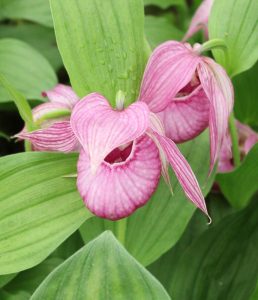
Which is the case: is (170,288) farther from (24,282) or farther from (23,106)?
(23,106)

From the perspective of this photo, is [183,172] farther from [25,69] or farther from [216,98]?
[25,69]

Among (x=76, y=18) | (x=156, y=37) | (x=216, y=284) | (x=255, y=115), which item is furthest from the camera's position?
(x=156, y=37)

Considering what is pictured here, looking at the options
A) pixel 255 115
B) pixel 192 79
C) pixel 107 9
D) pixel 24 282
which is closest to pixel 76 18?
pixel 107 9

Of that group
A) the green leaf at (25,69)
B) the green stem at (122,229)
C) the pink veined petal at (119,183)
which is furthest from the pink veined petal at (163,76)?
the green leaf at (25,69)

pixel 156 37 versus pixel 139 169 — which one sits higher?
pixel 139 169

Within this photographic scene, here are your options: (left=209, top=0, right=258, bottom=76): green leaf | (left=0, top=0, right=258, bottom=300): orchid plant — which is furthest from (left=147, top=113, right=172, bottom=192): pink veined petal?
(left=209, top=0, right=258, bottom=76): green leaf

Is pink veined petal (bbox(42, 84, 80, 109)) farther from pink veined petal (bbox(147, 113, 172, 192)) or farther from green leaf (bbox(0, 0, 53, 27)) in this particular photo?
green leaf (bbox(0, 0, 53, 27))
